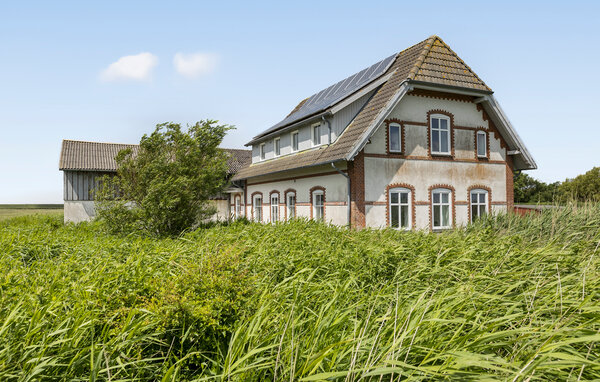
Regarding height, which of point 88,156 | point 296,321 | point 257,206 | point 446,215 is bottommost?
point 296,321

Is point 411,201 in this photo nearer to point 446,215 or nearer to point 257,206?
point 446,215

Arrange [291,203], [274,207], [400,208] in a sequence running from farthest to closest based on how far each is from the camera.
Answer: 1. [274,207]
2. [291,203]
3. [400,208]

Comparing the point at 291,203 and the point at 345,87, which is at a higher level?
the point at 345,87

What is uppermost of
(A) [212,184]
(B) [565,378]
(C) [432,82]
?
(C) [432,82]

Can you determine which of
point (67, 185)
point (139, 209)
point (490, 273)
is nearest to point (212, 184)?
point (139, 209)

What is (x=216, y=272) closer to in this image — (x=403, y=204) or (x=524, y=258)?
(x=524, y=258)

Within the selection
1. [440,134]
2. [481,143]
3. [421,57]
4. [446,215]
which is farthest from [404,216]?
[421,57]

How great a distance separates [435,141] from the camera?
651 inches

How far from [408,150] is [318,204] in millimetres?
4518

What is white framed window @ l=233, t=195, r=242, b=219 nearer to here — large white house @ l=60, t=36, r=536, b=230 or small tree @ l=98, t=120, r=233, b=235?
large white house @ l=60, t=36, r=536, b=230

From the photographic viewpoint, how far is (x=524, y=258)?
6.59 meters

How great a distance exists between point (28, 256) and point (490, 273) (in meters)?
8.38

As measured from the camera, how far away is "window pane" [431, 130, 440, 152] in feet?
54.0

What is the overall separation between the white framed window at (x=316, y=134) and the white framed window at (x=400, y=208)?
423 centimetres
